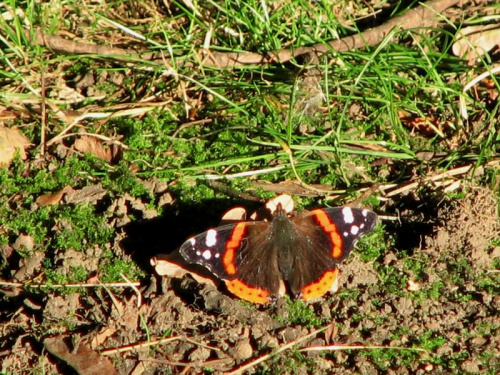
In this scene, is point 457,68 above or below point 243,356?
above

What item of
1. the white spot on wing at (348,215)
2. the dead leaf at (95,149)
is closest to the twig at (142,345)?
the white spot on wing at (348,215)

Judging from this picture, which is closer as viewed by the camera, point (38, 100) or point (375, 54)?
point (375, 54)

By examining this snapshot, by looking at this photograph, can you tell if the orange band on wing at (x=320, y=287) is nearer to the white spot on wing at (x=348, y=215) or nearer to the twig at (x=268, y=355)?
the twig at (x=268, y=355)

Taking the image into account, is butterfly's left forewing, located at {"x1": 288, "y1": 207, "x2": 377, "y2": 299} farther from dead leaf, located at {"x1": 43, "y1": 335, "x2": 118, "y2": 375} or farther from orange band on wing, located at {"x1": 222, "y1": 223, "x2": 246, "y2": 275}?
dead leaf, located at {"x1": 43, "y1": 335, "x2": 118, "y2": 375}

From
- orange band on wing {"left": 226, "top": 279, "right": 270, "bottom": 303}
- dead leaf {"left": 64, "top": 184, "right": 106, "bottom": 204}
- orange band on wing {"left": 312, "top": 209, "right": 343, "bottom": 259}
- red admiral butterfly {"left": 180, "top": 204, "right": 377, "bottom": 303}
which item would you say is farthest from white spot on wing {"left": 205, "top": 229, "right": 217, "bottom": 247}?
dead leaf {"left": 64, "top": 184, "right": 106, "bottom": 204}

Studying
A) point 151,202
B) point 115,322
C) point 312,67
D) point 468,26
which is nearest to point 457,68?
point 468,26

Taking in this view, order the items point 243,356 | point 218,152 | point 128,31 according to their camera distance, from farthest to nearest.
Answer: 1. point 128,31
2. point 218,152
3. point 243,356

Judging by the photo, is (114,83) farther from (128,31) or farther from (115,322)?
(115,322)
